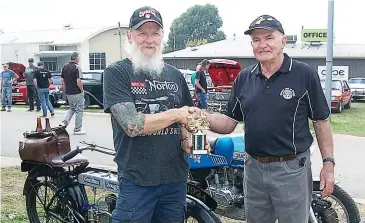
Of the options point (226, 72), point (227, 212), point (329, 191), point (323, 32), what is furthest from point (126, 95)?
point (323, 32)

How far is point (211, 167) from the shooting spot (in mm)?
4301

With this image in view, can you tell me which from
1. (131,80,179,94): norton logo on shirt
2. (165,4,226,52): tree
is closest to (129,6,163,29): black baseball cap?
(131,80,179,94): norton logo on shirt

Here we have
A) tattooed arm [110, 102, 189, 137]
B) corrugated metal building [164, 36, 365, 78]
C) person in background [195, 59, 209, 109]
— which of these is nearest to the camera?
tattooed arm [110, 102, 189, 137]

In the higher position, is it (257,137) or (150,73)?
(150,73)

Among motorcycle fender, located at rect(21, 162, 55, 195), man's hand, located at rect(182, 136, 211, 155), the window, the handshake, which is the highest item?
the window

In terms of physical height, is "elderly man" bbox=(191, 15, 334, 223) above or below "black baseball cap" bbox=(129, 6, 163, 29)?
below

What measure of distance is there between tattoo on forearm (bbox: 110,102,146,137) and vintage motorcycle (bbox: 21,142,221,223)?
106 centimetres

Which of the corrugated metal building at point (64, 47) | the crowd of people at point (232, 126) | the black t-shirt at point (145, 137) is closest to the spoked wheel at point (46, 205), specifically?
the crowd of people at point (232, 126)

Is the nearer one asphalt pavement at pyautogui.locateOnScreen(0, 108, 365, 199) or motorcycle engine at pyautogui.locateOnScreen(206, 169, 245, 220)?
motorcycle engine at pyautogui.locateOnScreen(206, 169, 245, 220)

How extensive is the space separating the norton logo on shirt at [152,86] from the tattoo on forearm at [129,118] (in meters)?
0.13

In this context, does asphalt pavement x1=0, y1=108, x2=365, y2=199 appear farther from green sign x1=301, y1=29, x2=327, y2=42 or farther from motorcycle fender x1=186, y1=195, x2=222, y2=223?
green sign x1=301, y1=29, x2=327, y2=42

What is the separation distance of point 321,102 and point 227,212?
1.59m

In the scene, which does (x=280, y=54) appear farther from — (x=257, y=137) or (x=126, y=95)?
(x=126, y=95)

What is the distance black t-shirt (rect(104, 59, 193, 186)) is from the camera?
2910 millimetres
